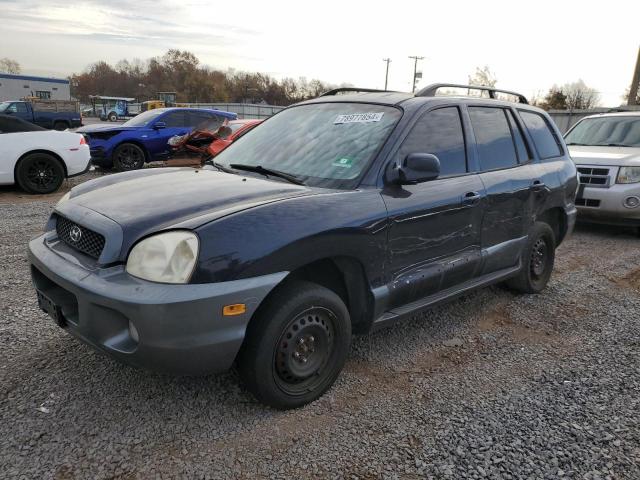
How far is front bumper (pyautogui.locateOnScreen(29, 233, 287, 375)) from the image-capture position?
2.23m

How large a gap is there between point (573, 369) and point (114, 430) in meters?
2.88

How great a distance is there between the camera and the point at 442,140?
3.52 metres

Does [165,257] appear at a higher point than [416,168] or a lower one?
lower

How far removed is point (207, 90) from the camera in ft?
267

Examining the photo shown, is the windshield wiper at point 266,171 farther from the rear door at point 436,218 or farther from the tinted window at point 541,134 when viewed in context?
the tinted window at point 541,134

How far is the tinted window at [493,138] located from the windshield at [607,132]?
5027mm

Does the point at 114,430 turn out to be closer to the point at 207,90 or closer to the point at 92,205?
the point at 92,205

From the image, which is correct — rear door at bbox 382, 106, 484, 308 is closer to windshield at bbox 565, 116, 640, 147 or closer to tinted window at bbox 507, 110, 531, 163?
tinted window at bbox 507, 110, 531, 163

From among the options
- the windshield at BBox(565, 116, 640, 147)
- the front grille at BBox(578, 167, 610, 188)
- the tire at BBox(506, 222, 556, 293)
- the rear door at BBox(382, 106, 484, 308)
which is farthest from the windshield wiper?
the windshield at BBox(565, 116, 640, 147)

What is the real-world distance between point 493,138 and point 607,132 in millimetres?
5647

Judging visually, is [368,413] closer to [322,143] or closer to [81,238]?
[322,143]

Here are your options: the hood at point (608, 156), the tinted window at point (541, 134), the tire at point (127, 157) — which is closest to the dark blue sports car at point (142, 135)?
the tire at point (127, 157)

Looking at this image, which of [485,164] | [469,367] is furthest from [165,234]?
[485,164]

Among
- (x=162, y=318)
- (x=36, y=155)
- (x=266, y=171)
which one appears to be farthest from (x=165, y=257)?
(x=36, y=155)
